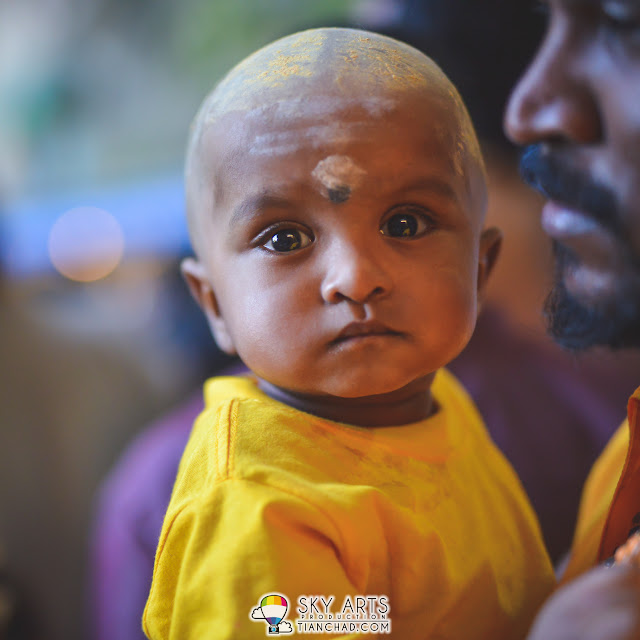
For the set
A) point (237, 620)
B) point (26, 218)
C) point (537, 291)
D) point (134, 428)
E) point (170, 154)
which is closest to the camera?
point (237, 620)

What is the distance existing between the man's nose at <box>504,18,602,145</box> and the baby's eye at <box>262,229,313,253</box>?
23 cm

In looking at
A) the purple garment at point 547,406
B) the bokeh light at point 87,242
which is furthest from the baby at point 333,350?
the bokeh light at point 87,242

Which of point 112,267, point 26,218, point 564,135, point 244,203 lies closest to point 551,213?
point 564,135

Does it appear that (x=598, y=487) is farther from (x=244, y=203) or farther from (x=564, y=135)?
(x=244, y=203)

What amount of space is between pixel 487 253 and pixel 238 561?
1.30 ft

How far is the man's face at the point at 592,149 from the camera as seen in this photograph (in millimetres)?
591

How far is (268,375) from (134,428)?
131 centimetres

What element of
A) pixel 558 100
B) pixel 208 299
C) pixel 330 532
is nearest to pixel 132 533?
pixel 208 299

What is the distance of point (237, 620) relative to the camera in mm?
490

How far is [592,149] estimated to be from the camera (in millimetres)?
612

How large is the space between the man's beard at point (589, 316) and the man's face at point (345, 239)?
112mm

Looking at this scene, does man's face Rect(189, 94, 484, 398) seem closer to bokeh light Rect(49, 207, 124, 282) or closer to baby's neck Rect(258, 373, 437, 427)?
baby's neck Rect(258, 373, 437, 427)

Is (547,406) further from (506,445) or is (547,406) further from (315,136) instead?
Result: (315,136)

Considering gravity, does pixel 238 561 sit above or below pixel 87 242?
above
